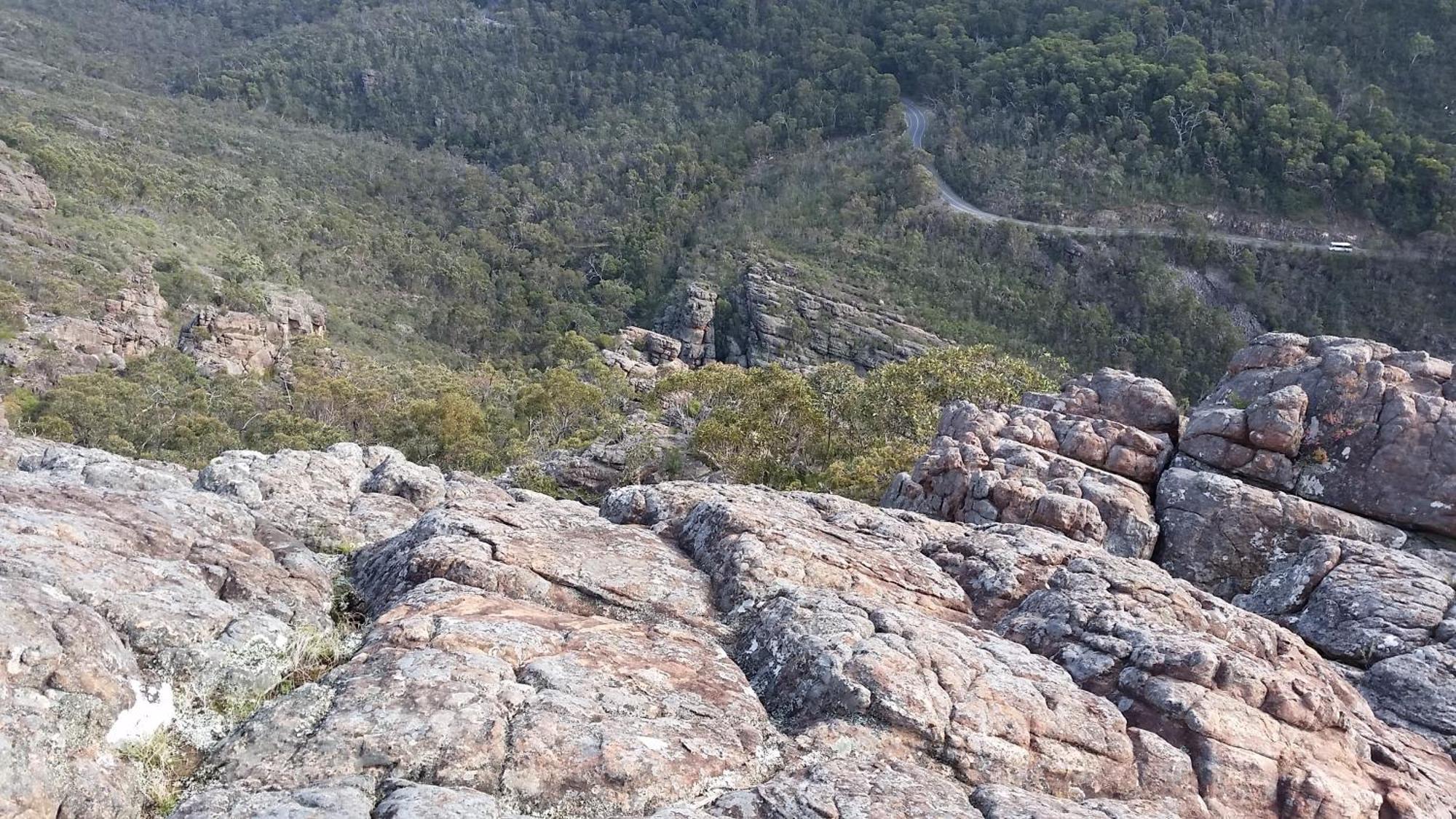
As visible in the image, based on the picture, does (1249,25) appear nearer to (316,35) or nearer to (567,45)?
(567,45)

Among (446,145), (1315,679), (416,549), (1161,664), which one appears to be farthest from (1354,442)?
(446,145)

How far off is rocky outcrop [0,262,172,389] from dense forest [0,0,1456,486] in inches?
72.6

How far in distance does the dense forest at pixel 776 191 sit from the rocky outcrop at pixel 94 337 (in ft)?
6.05

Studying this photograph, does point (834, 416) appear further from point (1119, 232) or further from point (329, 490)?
point (1119, 232)

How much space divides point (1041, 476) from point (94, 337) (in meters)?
62.1

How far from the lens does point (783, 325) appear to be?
272 ft

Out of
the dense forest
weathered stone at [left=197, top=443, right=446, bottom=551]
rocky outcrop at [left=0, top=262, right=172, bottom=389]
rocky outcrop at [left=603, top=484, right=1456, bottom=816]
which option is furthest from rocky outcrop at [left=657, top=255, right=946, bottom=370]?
rocky outcrop at [left=603, top=484, right=1456, bottom=816]

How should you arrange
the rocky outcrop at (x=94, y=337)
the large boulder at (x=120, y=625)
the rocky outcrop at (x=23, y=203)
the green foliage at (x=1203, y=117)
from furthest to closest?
the green foliage at (x=1203, y=117)
the rocky outcrop at (x=23, y=203)
the rocky outcrop at (x=94, y=337)
the large boulder at (x=120, y=625)

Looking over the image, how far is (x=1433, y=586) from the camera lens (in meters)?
15.2

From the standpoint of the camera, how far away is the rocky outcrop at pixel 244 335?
6344cm

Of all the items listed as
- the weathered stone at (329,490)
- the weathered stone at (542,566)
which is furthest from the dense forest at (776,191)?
the weathered stone at (542,566)

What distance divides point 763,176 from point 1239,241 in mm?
54071

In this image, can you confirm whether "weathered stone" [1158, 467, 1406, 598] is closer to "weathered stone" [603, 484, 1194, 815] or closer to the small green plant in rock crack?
"weathered stone" [603, 484, 1194, 815]

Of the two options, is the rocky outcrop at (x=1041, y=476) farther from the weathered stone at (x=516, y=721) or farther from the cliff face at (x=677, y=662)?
the weathered stone at (x=516, y=721)
